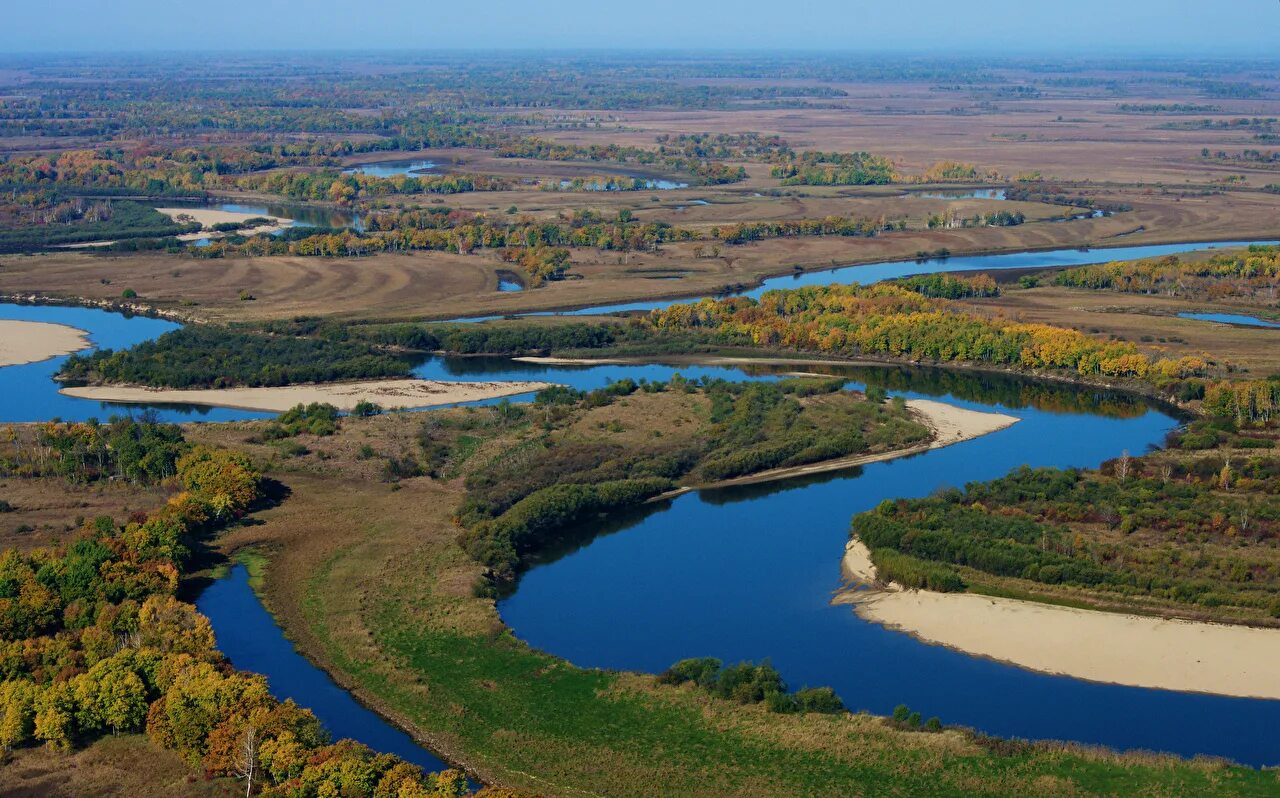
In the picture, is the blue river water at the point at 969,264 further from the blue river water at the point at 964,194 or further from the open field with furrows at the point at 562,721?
the open field with furrows at the point at 562,721

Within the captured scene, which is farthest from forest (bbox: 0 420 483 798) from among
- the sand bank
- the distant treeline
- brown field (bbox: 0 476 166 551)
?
the sand bank

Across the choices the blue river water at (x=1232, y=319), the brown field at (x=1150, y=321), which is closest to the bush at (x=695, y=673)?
the brown field at (x=1150, y=321)

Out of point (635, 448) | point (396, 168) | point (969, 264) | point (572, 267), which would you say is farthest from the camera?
point (396, 168)

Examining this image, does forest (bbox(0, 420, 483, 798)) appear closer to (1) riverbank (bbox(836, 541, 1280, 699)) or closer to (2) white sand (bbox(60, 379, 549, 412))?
(1) riverbank (bbox(836, 541, 1280, 699))

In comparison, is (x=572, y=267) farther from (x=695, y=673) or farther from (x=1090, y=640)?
(x=695, y=673)

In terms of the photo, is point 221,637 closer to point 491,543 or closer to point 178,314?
point 491,543

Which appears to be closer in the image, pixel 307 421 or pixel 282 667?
pixel 282 667

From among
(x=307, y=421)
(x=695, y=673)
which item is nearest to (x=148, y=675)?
(x=695, y=673)
